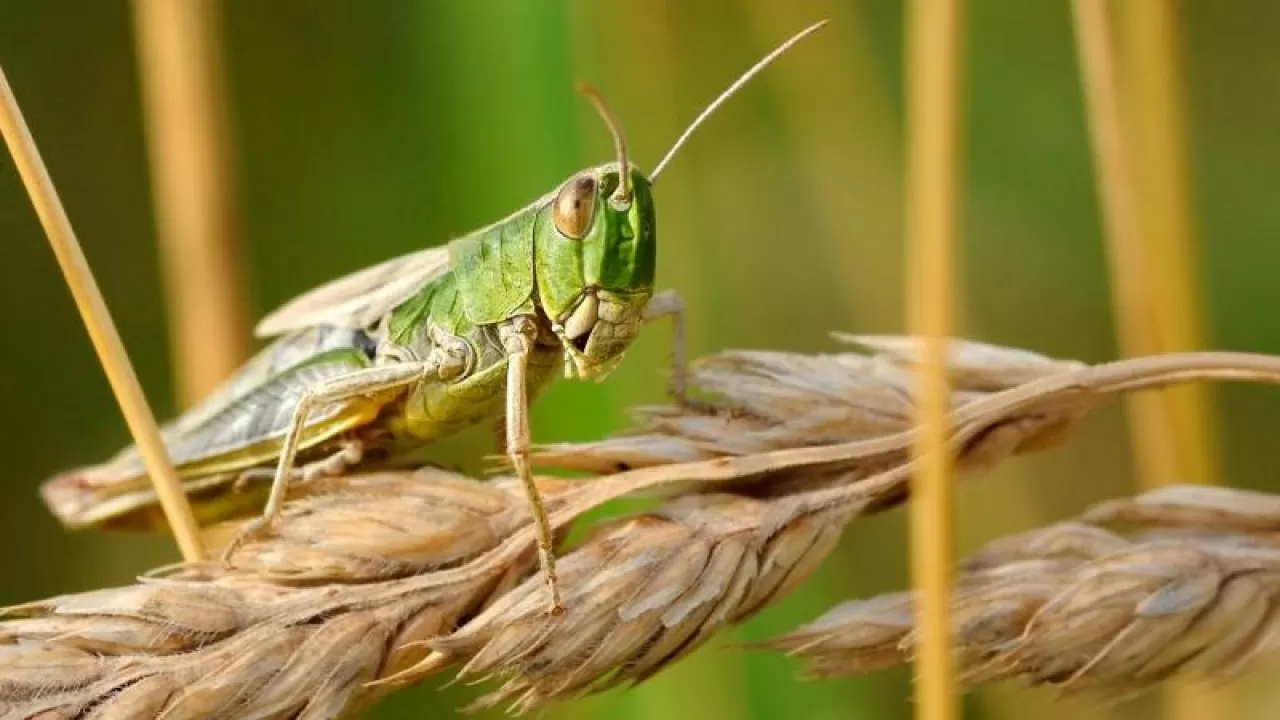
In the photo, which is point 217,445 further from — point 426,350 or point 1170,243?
point 1170,243

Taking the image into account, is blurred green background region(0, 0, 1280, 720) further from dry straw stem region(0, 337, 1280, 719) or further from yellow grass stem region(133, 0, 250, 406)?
dry straw stem region(0, 337, 1280, 719)

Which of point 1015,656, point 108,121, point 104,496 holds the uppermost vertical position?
point 108,121

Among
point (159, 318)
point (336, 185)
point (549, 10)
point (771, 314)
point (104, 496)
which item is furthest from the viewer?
point (159, 318)

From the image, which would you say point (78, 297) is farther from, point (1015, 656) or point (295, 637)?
point (1015, 656)

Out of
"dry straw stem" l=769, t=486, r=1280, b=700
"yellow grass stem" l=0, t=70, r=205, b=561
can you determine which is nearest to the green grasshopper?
"yellow grass stem" l=0, t=70, r=205, b=561

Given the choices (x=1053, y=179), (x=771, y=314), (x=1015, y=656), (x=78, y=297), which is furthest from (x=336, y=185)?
(x=1015, y=656)

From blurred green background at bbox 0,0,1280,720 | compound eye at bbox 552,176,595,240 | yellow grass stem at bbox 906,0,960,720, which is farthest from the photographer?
blurred green background at bbox 0,0,1280,720
